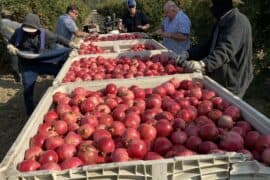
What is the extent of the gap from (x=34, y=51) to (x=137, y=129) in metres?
4.03

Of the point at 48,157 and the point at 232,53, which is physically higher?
the point at 232,53

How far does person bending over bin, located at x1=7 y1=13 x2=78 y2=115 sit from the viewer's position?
609 cm

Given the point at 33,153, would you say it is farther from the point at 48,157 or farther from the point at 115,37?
the point at 115,37

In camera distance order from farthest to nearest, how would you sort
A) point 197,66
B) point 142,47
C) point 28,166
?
point 142,47
point 197,66
point 28,166

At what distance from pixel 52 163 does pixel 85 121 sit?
718mm

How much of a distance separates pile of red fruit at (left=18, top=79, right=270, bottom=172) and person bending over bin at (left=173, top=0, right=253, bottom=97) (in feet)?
1.07

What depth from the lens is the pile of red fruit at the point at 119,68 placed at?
178 inches

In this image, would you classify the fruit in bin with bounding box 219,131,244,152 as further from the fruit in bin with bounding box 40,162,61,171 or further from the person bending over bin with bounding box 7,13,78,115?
the person bending over bin with bounding box 7,13,78,115

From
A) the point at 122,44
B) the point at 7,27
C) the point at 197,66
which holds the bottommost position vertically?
the point at 7,27

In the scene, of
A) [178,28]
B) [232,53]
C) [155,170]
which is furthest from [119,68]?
[155,170]

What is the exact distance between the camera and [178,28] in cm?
676

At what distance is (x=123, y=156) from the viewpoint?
2221 millimetres

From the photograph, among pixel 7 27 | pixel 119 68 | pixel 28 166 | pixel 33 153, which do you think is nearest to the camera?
pixel 28 166

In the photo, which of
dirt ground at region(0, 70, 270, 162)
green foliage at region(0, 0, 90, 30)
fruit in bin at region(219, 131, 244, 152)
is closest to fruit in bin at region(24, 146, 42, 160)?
fruit in bin at region(219, 131, 244, 152)
